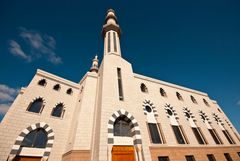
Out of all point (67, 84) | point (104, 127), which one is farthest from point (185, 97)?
point (67, 84)

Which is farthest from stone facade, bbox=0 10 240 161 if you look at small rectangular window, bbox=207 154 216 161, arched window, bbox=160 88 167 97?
small rectangular window, bbox=207 154 216 161

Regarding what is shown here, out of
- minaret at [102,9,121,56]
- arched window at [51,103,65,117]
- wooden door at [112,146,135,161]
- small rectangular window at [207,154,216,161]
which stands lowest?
small rectangular window at [207,154,216,161]

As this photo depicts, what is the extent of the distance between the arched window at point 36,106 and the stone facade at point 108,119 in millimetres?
237

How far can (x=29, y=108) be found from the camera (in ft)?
31.3

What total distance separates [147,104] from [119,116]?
413 cm

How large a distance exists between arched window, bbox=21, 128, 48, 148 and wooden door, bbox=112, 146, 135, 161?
5.30 metres

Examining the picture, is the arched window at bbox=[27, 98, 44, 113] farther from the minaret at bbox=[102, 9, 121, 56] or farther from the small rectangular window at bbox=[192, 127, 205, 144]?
the small rectangular window at bbox=[192, 127, 205, 144]

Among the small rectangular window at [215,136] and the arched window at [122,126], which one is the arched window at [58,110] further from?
the small rectangular window at [215,136]

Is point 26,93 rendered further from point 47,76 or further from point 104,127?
point 104,127

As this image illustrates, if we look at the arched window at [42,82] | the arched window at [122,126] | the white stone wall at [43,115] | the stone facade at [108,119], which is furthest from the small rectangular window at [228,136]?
the arched window at [42,82]

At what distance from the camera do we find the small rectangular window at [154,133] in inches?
393

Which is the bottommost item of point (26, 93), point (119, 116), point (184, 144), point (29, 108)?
point (184, 144)

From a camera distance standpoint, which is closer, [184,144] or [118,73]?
[184,144]

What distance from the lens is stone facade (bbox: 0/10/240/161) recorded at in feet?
26.3
